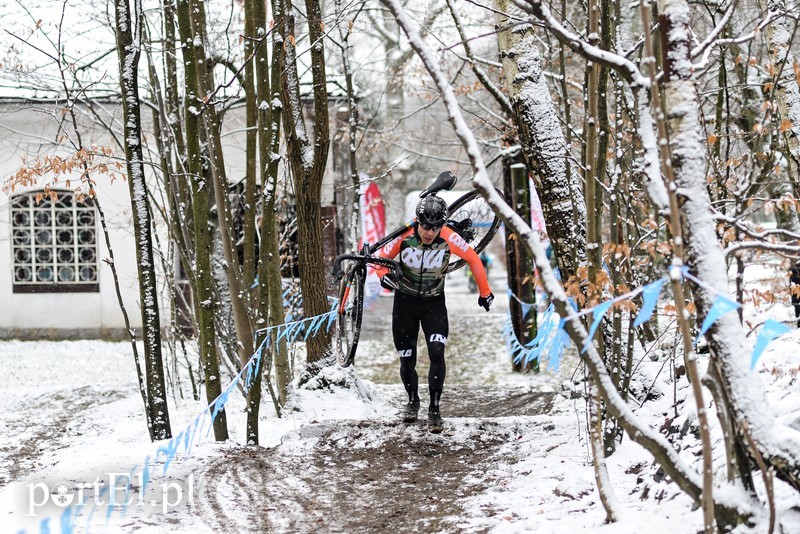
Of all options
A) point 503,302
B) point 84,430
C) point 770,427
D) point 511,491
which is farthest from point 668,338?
point 503,302

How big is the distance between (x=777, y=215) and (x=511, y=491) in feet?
24.9

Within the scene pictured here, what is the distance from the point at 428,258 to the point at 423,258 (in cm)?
4

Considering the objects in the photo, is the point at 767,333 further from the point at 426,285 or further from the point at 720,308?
the point at 426,285

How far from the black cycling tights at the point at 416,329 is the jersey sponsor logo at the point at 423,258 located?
341 millimetres

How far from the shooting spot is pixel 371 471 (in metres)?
5.39

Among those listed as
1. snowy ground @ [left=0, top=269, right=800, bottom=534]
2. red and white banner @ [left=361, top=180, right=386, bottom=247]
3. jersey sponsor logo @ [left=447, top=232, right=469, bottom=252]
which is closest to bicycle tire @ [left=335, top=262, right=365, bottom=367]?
snowy ground @ [left=0, top=269, right=800, bottom=534]

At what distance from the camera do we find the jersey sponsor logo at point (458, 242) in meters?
6.54

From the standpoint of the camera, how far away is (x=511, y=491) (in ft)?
15.3

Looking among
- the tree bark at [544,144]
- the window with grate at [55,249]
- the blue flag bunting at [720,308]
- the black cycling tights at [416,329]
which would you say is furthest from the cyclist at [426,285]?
the window with grate at [55,249]

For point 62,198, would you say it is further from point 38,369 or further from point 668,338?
point 668,338

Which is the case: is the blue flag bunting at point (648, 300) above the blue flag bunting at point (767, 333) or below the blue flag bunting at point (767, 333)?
above

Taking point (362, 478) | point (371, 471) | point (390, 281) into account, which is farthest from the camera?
point (390, 281)

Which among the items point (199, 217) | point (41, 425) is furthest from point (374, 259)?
point (41, 425)

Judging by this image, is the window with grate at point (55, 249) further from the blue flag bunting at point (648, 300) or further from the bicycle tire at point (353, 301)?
the blue flag bunting at point (648, 300)
